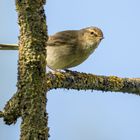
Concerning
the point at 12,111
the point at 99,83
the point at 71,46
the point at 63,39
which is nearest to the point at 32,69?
the point at 12,111

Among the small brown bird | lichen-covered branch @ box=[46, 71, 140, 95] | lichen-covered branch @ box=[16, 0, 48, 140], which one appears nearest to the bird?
the small brown bird

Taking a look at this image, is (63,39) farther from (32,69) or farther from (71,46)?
(32,69)

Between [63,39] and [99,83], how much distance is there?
2.84 m

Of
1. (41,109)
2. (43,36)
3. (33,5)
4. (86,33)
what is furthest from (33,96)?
(86,33)

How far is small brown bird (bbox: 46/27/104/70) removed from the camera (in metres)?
5.96

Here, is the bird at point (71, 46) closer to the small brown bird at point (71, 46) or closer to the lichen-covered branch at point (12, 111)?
the small brown bird at point (71, 46)

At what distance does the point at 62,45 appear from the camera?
6.36m

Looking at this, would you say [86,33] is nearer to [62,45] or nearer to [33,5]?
[62,45]

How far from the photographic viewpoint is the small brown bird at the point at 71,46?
5.96 m

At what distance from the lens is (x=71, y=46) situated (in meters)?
6.38

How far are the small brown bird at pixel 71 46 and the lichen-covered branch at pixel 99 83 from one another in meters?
2.01

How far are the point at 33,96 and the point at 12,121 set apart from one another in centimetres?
19

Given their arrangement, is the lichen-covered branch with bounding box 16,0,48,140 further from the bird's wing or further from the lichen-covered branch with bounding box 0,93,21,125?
the bird's wing

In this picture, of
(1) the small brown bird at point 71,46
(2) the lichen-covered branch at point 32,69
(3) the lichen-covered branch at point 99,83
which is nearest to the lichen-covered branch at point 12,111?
(2) the lichen-covered branch at point 32,69
